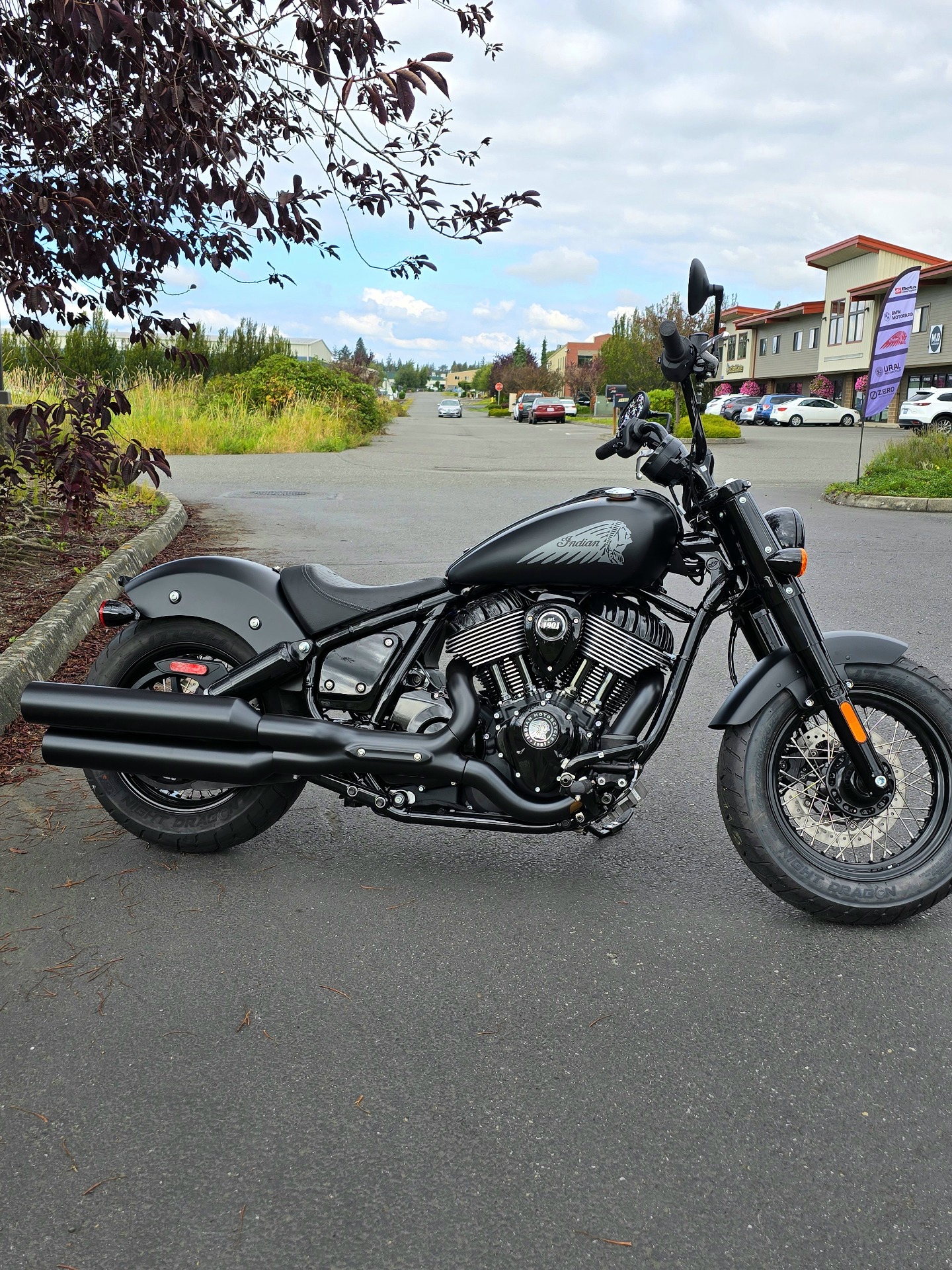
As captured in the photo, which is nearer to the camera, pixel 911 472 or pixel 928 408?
pixel 911 472

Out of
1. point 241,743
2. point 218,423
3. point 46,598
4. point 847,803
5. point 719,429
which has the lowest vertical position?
point 719,429

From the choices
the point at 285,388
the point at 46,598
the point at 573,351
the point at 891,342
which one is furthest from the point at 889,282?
the point at 573,351

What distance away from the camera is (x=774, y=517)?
10.2 feet

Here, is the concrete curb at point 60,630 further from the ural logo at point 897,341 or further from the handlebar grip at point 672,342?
the ural logo at point 897,341

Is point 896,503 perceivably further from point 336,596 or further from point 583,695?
point 336,596

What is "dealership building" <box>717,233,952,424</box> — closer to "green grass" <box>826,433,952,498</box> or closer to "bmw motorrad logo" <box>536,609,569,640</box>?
"green grass" <box>826,433,952,498</box>

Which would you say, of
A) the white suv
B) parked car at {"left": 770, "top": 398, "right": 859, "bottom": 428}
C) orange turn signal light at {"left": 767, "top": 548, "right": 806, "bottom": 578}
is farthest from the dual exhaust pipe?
parked car at {"left": 770, "top": 398, "right": 859, "bottom": 428}

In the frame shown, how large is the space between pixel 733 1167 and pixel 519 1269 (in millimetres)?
533

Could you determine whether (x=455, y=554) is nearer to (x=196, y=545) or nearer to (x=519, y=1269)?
(x=196, y=545)

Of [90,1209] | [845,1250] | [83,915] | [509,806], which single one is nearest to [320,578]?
[509,806]

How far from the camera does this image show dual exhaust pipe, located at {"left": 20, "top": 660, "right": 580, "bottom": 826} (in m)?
3.17

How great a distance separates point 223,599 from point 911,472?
14.3 metres

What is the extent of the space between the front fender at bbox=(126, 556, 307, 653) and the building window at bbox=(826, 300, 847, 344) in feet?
203

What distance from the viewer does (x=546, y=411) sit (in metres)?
53.9
